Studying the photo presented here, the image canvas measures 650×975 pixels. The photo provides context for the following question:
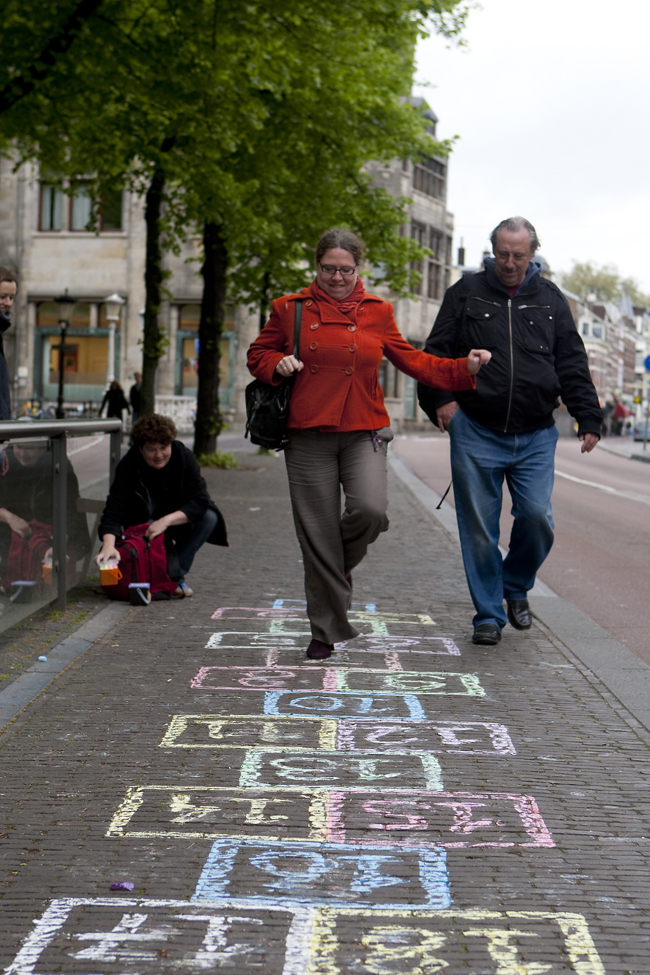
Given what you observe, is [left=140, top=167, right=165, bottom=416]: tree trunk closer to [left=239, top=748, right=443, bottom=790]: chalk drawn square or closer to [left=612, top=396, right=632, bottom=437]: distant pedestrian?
[left=239, top=748, right=443, bottom=790]: chalk drawn square

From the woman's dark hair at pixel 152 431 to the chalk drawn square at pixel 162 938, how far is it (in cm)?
463

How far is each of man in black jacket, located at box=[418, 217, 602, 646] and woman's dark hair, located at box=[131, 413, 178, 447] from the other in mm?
1796

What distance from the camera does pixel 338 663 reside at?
6008 mm

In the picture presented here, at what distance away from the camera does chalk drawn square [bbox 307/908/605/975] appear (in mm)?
2773

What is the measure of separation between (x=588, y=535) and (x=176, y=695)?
9.04 metres

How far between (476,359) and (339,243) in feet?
2.74

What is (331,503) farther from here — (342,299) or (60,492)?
(60,492)

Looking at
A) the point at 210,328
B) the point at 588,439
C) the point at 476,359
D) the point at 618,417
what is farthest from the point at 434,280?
the point at 476,359

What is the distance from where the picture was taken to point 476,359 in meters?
5.83

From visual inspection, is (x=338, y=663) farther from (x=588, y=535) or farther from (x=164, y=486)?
(x=588, y=535)

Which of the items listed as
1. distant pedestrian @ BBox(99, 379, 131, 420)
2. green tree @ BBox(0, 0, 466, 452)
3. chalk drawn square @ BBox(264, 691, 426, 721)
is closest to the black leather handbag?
chalk drawn square @ BBox(264, 691, 426, 721)

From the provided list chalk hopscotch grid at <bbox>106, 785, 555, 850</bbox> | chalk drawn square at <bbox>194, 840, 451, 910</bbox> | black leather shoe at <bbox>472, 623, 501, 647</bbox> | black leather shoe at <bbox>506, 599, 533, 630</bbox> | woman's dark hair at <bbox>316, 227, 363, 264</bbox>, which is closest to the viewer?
chalk drawn square at <bbox>194, 840, 451, 910</bbox>

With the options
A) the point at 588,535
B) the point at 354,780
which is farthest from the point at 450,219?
the point at 354,780

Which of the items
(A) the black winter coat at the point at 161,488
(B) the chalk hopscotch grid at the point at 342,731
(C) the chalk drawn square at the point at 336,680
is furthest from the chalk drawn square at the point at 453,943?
(A) the black winter coat at the point at 161,488
